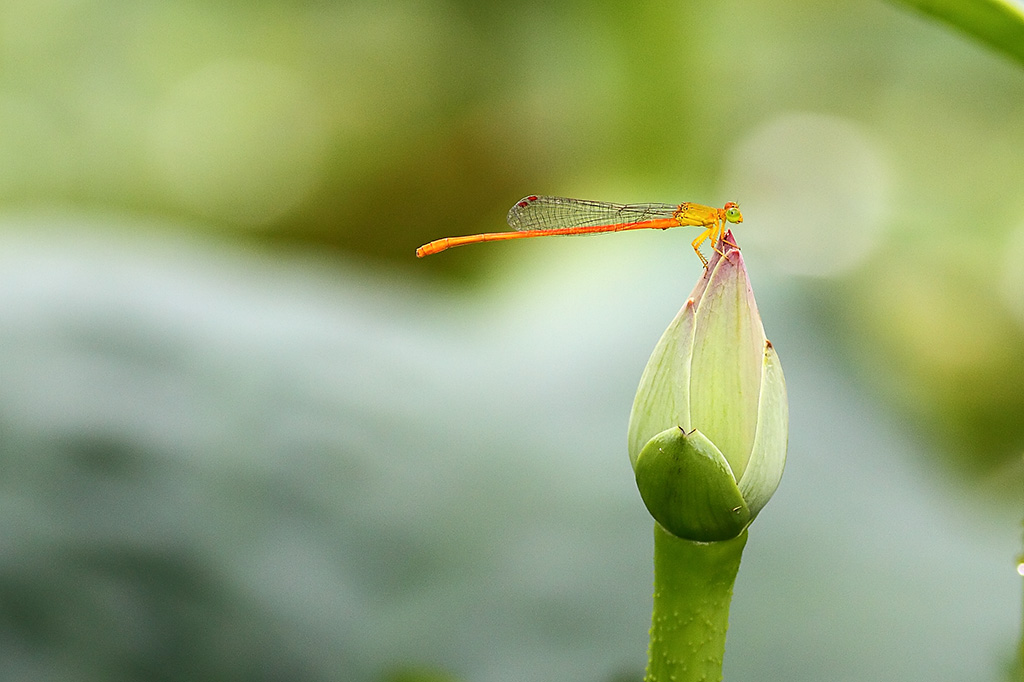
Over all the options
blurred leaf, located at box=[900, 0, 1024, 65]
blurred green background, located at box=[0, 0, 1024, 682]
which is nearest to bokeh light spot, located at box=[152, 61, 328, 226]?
blurred green background, located at box=[0, 0, 1024, 682]

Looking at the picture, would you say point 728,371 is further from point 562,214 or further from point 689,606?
point 562,214

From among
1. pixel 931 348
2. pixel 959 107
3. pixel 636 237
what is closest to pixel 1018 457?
pixel 931 348

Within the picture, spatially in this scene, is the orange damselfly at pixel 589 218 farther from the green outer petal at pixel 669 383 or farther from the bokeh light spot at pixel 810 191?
the bokeh light spot at pixel 810 191

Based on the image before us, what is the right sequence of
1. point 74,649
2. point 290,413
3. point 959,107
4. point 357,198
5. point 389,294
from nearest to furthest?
point 74,649, point 290,413, point 389,294, point 357,198, point 959,107

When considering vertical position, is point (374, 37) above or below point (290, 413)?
above

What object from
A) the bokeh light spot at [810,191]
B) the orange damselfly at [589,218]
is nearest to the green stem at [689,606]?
the orange damselfly at [589,218]

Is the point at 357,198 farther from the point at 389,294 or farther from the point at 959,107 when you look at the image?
the point at 959,107
